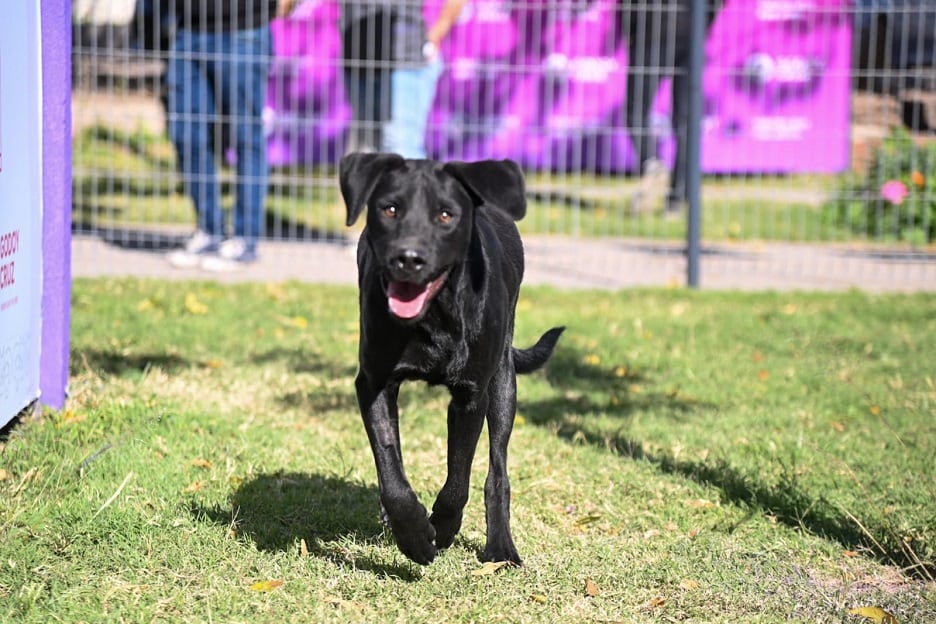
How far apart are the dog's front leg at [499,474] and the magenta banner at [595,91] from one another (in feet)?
26.9

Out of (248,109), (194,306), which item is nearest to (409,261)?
(194,306)

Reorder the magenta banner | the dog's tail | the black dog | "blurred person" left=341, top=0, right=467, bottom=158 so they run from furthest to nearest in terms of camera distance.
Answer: the magenta banner < "blurred person" left=341, top=0, right=467, bottom=158 < the dog's tail < the black dog

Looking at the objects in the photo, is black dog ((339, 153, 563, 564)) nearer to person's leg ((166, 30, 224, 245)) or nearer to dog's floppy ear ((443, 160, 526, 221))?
dog's floppy ear ((443, 160, 526, 221))

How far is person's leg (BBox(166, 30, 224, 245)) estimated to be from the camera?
28.7 feet

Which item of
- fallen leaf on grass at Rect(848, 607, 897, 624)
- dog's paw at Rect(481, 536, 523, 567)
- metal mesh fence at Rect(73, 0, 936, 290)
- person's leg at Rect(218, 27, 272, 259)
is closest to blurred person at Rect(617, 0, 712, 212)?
metal mesh fence at Rect(73, 0, 936, 290)

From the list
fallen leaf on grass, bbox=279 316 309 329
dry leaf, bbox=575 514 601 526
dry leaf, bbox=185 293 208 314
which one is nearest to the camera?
dry leaf, bbox=575 514 601 526

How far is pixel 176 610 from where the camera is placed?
10.6 ft

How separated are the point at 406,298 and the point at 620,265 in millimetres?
6688

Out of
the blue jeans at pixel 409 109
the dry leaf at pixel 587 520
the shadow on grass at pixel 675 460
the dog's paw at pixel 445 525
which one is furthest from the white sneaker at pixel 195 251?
the dog's paw at pixel 445 525

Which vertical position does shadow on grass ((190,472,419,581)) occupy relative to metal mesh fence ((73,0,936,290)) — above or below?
below

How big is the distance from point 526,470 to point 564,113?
8734 mm

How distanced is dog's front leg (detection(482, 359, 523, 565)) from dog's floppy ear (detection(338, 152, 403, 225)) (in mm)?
834

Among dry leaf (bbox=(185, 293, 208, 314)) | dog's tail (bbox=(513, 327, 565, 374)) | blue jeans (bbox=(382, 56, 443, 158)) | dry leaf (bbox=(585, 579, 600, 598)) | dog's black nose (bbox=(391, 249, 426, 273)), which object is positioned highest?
blue jeans (bbox=(382, 56, 443, 158))

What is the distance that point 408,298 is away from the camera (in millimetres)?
3289
